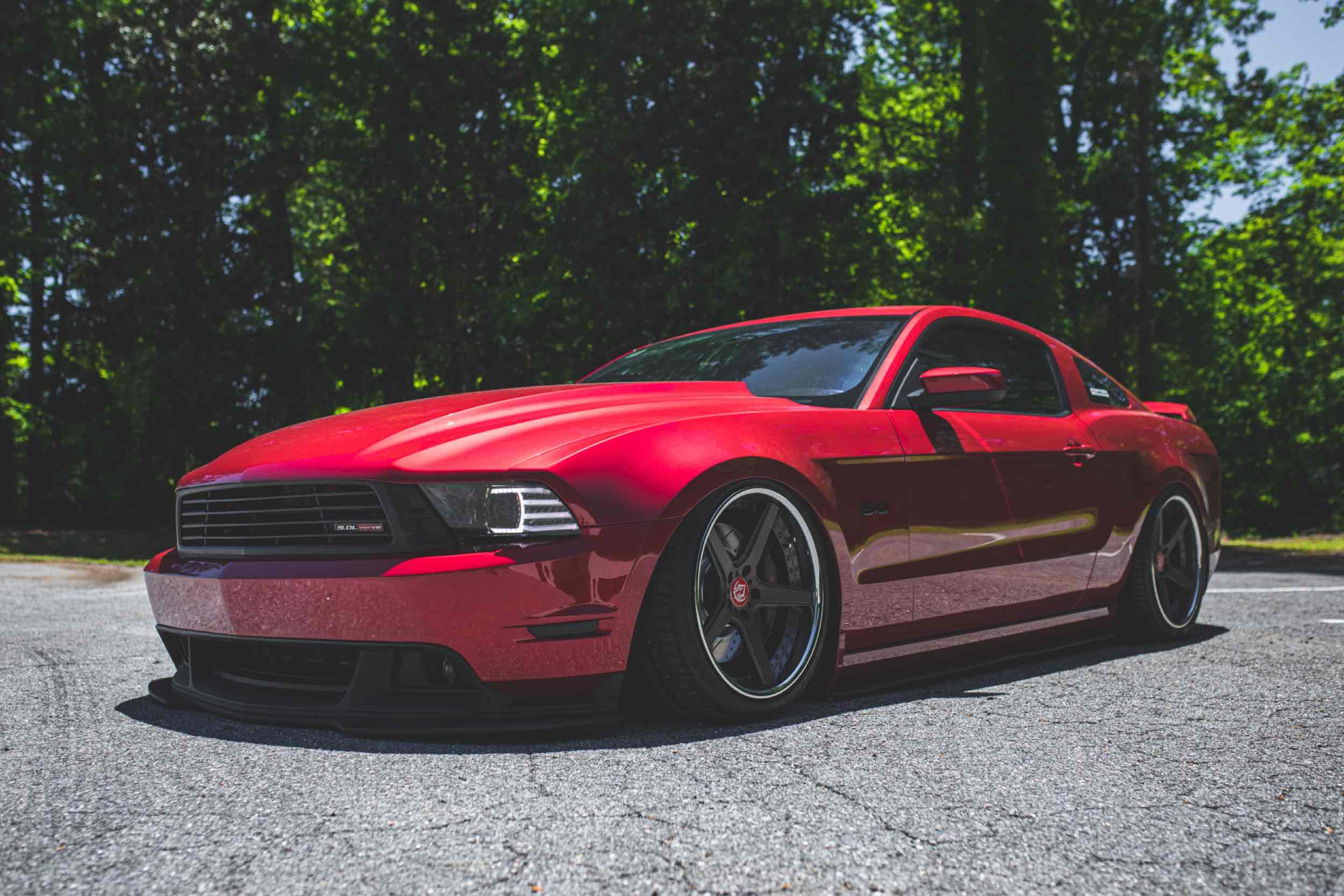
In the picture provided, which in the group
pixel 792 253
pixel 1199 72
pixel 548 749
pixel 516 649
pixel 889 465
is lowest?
pixel 548 749

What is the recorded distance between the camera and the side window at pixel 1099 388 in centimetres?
540

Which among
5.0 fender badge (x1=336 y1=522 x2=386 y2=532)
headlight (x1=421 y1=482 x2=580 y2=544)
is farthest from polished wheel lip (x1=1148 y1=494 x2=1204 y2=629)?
5.0 fender badge (x1=336 y1=522 x2=386 y2=532)

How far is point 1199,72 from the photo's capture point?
1030 inches

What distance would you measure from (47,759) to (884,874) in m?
2.15

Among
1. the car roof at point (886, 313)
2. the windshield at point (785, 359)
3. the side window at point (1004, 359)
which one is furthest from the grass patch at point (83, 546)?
the side window at point (1004, 359)

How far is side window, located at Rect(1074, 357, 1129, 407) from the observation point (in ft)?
17.7

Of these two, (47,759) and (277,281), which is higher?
(277,281)

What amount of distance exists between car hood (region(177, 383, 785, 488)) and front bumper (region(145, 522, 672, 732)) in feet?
0.87

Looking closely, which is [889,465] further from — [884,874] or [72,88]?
[72,88]

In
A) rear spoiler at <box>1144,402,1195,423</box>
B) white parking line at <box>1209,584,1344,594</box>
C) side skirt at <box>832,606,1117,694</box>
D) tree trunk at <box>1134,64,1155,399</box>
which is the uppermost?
tree trunk at <box>1134,64,1155,399</box>

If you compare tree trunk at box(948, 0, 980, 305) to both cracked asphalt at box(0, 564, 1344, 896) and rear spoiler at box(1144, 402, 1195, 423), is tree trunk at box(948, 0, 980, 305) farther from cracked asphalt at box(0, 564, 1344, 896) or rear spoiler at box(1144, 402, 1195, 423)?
cracked asphalt at box(0, 564, 1344, 896)

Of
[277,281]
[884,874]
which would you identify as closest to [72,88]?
[277,281]

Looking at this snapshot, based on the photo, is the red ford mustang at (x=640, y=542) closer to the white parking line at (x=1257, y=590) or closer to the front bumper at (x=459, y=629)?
the front bumper at (x=459, y=629)

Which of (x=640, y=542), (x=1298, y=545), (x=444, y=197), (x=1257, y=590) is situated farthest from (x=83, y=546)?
(x=1298, y=545)
